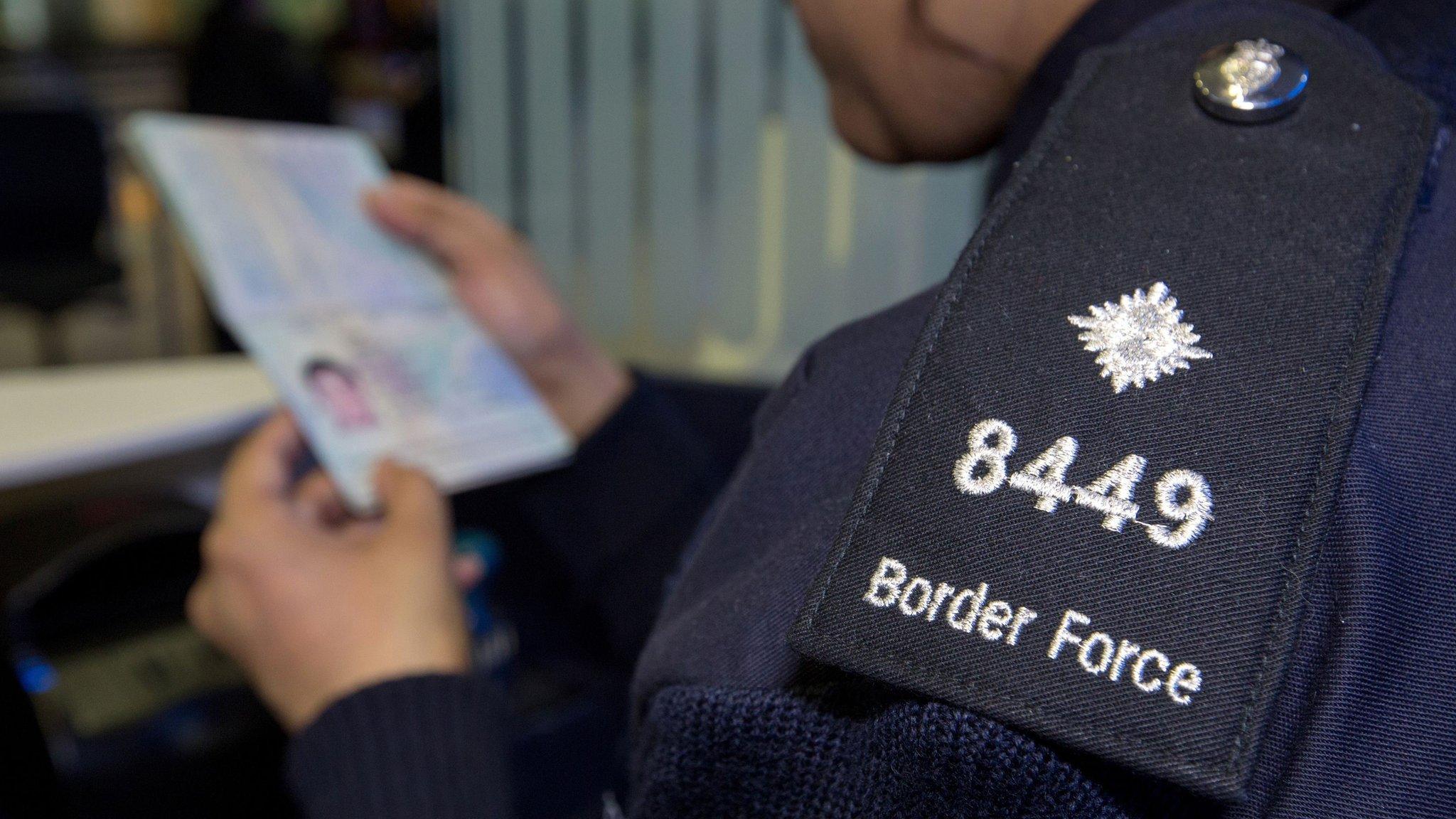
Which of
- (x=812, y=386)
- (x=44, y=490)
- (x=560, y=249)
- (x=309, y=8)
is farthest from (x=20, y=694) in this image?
(x=309, y=8)

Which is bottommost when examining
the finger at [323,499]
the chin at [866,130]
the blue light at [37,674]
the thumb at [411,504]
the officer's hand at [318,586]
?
the blue light at [37,674]

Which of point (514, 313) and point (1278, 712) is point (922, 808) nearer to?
point (1278, 712)

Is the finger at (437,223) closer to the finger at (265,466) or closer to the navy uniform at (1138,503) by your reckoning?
the finger at (265,466)

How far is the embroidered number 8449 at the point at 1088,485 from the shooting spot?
291 millimetres

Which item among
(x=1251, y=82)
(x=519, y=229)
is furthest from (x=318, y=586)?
(x=519, y=229)

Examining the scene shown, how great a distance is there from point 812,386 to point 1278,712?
169 mm

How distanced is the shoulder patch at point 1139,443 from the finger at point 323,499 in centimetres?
62

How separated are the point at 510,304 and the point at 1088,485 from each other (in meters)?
0.82

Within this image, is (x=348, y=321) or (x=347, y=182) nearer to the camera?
(x=348, y=321)

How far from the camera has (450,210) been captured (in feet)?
3.47

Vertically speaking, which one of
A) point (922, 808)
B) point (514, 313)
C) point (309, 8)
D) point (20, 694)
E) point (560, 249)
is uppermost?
point (922, 808)

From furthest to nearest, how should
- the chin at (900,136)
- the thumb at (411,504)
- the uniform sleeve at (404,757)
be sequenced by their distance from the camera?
the thumb at (411,504)
the uniform sleeve at (404,757)
the chin at (900,136)

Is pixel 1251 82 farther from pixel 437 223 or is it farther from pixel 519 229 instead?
pixel 519 229

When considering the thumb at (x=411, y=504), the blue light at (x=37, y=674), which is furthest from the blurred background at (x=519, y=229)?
the thumb at (x=411, y=504)
